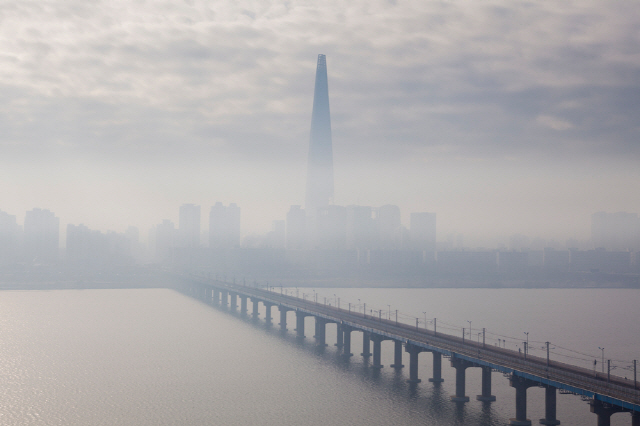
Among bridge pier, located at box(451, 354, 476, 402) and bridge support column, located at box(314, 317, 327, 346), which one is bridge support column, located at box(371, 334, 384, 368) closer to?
bridge pier, located at box(451, 354, 476, 402)

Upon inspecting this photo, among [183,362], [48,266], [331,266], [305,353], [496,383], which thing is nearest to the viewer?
[496,383]

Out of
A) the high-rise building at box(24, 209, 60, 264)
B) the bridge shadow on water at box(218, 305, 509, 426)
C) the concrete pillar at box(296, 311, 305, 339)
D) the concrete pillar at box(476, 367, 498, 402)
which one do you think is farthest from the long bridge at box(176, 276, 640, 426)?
the high-rise building at box(24, 209, 60, 264)

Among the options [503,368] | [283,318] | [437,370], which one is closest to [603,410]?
[503,368]

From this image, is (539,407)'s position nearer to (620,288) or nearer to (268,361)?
(268,361)

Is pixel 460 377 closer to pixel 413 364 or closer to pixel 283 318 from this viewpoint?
pixel 413 364

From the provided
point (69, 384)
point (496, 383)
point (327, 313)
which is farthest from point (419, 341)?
point (69, 384)

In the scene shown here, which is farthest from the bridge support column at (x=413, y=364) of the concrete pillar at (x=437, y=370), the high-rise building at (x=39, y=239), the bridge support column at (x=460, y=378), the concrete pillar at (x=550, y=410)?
the high-rise building at (x=39, y=239)
